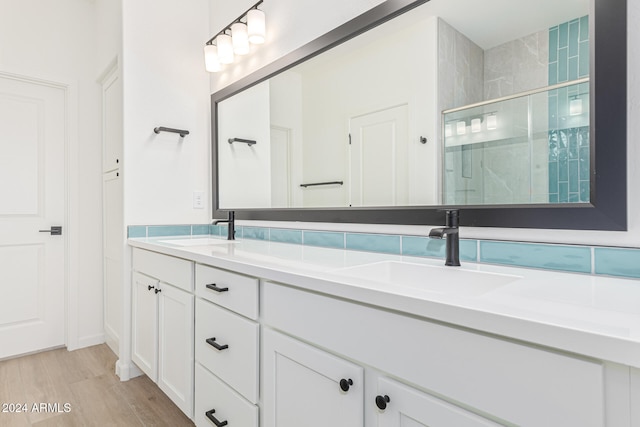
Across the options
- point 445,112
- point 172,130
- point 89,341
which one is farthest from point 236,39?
point 89,341

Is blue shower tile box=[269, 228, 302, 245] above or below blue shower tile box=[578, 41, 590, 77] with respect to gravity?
below

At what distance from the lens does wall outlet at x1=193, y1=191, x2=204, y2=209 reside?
8.09ft

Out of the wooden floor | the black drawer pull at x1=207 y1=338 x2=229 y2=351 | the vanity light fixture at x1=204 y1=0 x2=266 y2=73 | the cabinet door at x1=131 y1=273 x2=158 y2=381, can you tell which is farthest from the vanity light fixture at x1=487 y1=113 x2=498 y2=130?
the wooden floor

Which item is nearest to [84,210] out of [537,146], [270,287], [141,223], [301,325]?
[141,223]

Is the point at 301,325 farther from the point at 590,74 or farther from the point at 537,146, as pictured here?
the point at 590,74

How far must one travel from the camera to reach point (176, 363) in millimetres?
1622

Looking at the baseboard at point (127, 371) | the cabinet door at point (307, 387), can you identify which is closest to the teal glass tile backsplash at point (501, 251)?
the cabinet door at point (307, 387)

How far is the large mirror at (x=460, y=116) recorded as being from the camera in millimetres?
917

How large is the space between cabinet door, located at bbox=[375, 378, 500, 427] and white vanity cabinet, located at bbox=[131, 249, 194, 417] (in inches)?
39.7

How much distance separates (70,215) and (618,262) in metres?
3.13

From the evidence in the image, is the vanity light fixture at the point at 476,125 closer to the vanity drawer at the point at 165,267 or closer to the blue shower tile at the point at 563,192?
the blue shower tile at the point at 563,192

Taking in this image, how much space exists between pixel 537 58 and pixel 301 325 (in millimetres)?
1010

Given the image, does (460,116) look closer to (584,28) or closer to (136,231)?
(584,28)

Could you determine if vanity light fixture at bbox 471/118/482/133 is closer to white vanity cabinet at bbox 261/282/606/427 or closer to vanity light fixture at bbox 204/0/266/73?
white vanity cabinet at bbox 261/282/606/427
